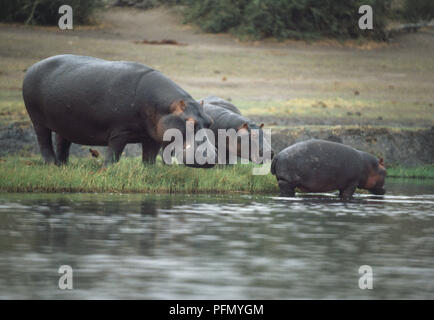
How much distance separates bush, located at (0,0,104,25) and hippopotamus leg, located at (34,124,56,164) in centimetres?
1776

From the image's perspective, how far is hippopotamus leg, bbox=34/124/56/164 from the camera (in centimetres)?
1362

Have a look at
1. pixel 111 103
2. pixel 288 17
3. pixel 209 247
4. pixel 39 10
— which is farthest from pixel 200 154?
pixel 39 10

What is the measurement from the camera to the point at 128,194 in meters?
12.1

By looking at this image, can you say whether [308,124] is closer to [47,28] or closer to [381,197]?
[381,197]

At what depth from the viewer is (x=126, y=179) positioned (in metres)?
12.3

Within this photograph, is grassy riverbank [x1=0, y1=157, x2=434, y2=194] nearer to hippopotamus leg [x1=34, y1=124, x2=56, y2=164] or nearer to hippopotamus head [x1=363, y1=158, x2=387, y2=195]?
hippopotamus leg [x1=34, y1=124, x2=56, y2=164]

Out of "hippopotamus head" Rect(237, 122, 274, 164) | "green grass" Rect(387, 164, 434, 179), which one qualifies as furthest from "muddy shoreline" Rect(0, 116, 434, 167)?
"hippopotamus head" Rect(237, 122, 274, 164)

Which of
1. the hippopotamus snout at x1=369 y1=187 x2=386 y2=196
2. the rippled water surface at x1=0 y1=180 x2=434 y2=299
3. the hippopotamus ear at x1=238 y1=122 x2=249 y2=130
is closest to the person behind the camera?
the rippled water surface at x1=0 y1=180 x2=434 y2=299

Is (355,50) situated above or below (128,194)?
above

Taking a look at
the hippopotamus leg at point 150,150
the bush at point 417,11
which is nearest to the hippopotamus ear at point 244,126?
the hippopotamus leg at point 150,150

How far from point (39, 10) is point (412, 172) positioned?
59.9 ft

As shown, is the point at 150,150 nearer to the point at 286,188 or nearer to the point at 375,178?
the point at 286,188

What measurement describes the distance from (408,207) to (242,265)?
15.9ft
